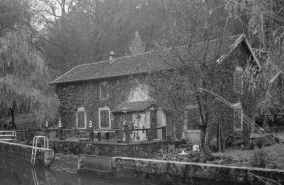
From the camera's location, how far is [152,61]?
69.2 ft

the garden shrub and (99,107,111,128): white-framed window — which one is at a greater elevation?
(99,107,111,128): white-framed window

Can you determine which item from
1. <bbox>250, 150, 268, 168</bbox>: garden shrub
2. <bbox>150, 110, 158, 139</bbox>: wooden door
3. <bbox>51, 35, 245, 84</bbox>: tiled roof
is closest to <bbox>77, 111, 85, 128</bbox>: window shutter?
<bbox>51, 35, 245, 84</bbox>: tiled roof

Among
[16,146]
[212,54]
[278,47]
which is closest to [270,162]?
[278,47]

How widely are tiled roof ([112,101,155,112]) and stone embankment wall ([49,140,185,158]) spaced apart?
10.5 ft

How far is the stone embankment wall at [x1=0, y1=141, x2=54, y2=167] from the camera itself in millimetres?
15797

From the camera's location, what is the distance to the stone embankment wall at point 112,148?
1508 cm

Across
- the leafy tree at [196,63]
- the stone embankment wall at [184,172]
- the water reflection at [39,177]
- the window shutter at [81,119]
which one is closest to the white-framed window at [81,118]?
the window shutter at [81,119]

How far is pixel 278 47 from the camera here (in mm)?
8391

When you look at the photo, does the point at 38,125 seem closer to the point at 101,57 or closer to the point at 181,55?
the point at 101,57

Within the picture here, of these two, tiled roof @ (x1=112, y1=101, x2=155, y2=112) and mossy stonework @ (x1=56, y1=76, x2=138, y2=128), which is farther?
mossy stonework @ (x1=56, y1=76, x2=138, y2=128)

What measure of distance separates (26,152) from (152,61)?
922cm

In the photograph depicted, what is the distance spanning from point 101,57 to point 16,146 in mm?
20562

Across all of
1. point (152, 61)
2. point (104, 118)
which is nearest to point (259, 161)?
point (152, 61)

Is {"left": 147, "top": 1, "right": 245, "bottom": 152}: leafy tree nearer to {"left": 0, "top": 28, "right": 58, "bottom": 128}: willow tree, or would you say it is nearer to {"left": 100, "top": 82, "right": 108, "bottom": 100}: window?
{"left": 100, "top": 82, "right": 108, "bottom": 100}: window
